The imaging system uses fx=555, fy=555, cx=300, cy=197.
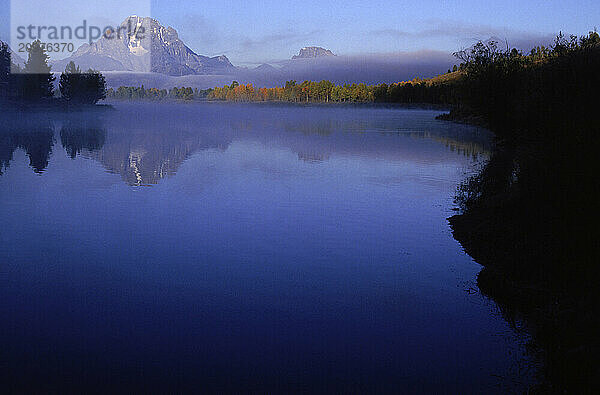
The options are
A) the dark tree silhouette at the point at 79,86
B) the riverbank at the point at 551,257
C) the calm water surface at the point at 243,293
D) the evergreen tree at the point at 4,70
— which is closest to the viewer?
the calm water surface at the point at 243,293

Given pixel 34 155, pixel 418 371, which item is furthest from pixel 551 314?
pixel 34 155

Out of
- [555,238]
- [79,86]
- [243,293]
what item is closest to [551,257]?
[555,238]

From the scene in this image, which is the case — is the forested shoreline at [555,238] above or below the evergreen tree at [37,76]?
below

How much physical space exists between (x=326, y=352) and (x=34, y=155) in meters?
48.7

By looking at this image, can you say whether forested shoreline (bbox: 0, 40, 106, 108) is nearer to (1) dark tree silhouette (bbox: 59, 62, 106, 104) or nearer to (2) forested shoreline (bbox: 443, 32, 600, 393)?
(1) dark tree silhouette (bbox: 59, 62, 106, 104)

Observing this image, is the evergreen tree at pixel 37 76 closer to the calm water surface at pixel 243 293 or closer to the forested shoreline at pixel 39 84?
the forested shoreline at pixel 39 84

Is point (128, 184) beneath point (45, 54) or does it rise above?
beneath

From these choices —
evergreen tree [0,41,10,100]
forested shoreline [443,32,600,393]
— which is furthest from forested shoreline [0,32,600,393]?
evergreen tree [0,41,10,100]

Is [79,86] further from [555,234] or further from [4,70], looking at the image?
[555,234]

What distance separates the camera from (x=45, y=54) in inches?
6344

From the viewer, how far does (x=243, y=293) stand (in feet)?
53.4

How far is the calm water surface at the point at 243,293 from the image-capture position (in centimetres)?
1198

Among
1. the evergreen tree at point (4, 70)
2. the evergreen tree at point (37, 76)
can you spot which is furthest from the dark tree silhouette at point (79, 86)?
the evergreen tree at point (4, 70)

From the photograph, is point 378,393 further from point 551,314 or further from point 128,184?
point 128,184
